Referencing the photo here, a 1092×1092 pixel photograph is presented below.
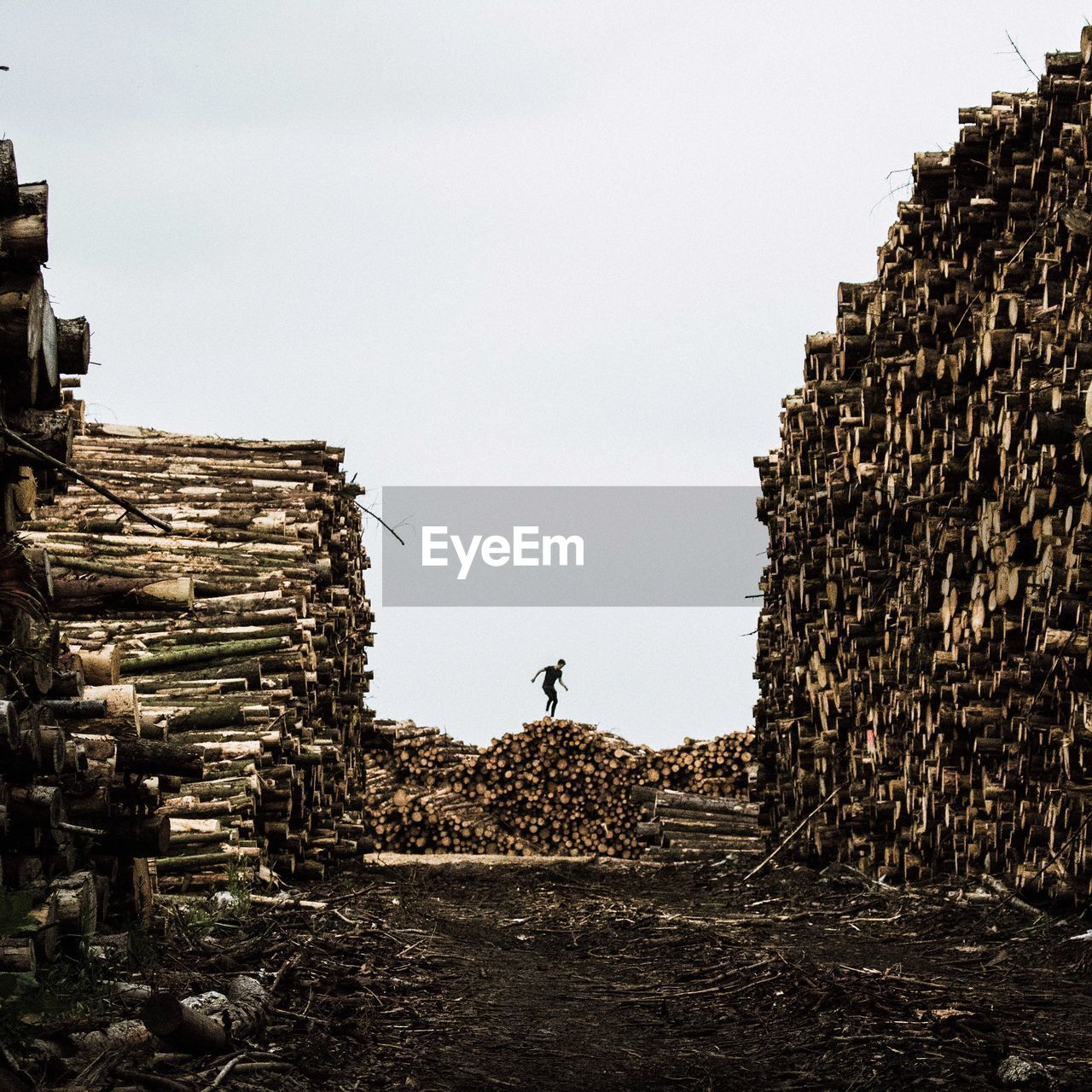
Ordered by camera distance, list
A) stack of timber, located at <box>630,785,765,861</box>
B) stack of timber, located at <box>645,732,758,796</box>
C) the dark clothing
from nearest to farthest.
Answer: stack of timber, located at <box>630,785,765,861</box> → stack of timber, located at <box>645,732,758,796</box> → the dark clothing

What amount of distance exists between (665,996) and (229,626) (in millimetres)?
6735

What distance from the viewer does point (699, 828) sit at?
17703 mm

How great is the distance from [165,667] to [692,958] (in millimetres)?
5723

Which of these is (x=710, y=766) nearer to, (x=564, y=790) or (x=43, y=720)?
(x=564, y=790)

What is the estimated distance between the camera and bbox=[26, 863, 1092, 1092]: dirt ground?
5281 millimetres

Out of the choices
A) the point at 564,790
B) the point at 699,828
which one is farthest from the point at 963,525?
the point at 564,790

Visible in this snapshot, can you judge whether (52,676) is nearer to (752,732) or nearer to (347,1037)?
(347,1037)

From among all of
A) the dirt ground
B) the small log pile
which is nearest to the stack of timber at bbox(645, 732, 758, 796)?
the small log pile

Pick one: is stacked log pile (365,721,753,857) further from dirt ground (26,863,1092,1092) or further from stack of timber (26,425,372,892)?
dirt ground (26,863,1092,1092)

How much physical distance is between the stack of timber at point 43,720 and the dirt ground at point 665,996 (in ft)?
2.03

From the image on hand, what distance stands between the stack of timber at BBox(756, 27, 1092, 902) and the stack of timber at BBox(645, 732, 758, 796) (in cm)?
Result: 467

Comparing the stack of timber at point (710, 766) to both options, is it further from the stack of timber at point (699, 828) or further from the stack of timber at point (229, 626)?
the stack of timber at point (229, 626)

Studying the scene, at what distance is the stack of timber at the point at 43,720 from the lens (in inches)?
231

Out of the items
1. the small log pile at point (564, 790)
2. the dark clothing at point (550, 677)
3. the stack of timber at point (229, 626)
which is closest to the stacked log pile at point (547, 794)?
the small log pile at point (564, 790)
